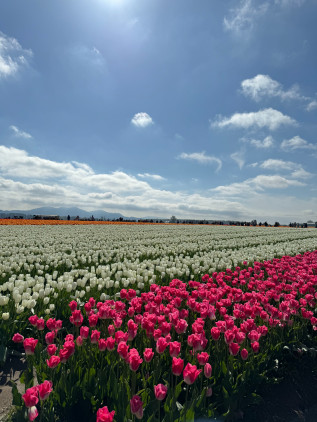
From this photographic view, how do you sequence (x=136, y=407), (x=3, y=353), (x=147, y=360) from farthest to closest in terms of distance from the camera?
1. (x=3, y=353)
2. (x=147, y=360)
3. (x=136, y=407)

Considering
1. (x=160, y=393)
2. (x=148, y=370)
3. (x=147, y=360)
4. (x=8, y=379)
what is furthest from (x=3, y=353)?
(x=160, y=393)

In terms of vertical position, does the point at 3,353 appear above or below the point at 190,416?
below

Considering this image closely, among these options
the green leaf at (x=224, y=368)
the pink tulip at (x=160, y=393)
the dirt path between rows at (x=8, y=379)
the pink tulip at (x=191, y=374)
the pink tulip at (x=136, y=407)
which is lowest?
the dirt path between rows at (x=8, y=379)

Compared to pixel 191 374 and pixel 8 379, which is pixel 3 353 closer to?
pixel 8 379

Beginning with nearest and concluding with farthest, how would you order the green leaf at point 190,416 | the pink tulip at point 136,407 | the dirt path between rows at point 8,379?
the pink tulip at point 136,407 < the green leaf at point 190,416 < the dirt path between rows at point 8,379

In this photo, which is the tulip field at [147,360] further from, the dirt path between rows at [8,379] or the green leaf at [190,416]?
the dirt path between rows at [8,379]

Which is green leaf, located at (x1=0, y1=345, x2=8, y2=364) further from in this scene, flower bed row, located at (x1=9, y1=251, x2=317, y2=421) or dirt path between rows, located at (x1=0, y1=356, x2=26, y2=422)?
flower bed row, located at (x1=9, y1=251, x2=317, y2=421)

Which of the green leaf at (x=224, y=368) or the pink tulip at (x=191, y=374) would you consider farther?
the green leaf at (x=224, y=368)

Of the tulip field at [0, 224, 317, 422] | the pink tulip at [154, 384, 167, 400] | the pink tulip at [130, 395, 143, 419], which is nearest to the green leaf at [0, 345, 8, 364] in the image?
the tulip field at [0, 224, 317, 422]

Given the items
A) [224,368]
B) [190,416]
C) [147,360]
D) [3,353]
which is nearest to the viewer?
[190,416]

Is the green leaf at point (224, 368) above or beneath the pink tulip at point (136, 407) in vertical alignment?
beneath

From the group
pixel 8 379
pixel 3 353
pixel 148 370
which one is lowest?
pixel 8 379

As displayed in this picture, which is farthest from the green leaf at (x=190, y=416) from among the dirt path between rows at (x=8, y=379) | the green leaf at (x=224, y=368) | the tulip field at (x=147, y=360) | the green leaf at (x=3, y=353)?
the green leaf at (x=3, y=353)

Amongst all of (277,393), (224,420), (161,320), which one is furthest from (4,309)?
(277,393)
